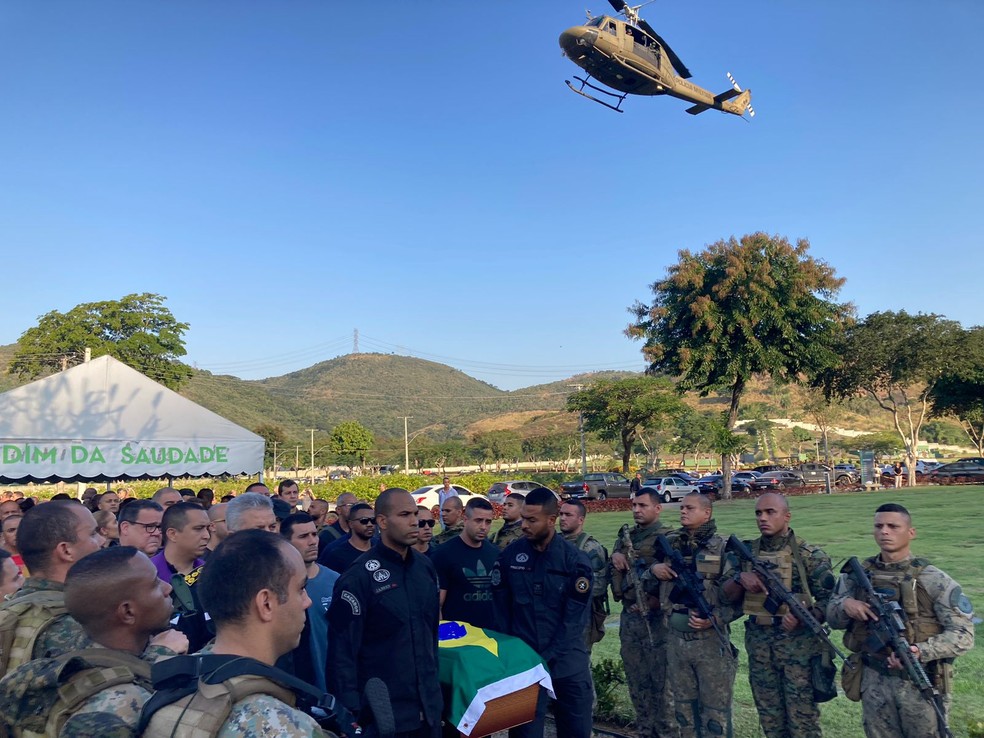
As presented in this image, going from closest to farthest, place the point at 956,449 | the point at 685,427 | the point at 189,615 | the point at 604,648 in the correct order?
the point at 189,615
the point at 604,648
the point at 685,427
the point at 956,449

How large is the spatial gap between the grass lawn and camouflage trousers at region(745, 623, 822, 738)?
113 cm

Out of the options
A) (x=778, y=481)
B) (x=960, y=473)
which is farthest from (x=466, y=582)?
(x=960, y=473)

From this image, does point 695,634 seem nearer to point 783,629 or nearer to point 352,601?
point 783,629

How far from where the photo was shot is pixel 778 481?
42969 mm

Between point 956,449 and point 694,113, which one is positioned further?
point 956,449

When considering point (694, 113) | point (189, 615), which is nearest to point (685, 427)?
point (694, 113)

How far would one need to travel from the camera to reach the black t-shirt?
5469 mm

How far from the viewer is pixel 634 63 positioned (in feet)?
82.9

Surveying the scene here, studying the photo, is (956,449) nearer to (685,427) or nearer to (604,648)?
(685,427)

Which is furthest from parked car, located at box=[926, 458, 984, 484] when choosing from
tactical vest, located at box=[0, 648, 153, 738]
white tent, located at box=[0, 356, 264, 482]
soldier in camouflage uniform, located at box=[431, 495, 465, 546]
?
tactical vest, located at box=[0, 648, 153, 738]

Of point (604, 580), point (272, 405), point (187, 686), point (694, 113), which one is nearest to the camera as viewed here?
point (187, 686)

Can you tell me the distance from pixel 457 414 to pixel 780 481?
13651cm

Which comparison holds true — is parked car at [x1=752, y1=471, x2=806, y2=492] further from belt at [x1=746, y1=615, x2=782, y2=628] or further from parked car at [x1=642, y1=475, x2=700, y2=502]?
belt at [x1=746, y1=615, x2=782, y2=628]

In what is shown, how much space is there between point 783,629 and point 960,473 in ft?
144
